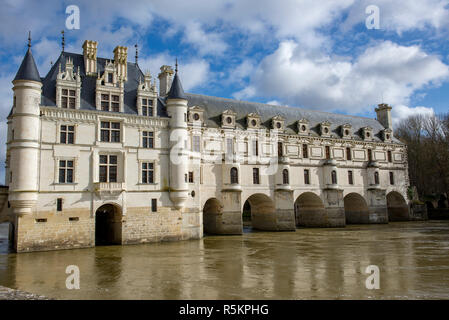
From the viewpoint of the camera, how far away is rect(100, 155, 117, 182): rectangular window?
994 inches

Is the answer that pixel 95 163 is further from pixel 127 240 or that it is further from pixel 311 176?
pixel 311 176

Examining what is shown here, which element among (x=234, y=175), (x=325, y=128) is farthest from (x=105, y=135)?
(x=325, y=128)

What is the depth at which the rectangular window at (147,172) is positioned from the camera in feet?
86.8

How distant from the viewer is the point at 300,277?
44.9ft

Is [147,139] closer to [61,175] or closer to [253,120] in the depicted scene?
[61,175]

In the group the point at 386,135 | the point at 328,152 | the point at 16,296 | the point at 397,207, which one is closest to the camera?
the point at 16,296

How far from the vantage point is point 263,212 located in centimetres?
3659

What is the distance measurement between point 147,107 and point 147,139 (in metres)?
2.52

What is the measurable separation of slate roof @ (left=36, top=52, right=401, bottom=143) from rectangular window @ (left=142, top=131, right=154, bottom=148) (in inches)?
71.6

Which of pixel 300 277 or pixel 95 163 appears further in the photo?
pixel 95 163

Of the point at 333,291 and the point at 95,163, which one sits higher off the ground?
the point at 95,163

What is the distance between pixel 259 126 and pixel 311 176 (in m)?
8.09

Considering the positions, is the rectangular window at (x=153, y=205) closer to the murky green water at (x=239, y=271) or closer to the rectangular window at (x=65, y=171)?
the murky green water at (x=239, y=271)
